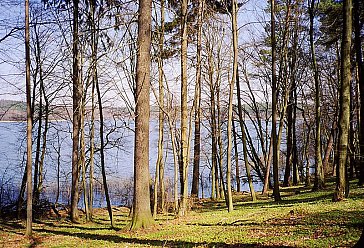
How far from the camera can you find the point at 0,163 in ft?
109

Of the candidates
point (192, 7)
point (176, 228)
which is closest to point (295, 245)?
point (176, 228)

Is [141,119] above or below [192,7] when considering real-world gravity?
below

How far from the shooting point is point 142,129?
37.5ft

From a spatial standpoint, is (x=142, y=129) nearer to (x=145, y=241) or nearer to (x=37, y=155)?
(x=145, y=241)

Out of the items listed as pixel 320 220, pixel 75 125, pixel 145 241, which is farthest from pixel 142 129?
pixel 75 125

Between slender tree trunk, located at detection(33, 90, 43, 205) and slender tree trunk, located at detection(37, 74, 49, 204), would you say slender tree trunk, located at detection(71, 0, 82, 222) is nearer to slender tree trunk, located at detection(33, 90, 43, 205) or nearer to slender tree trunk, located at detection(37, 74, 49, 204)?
slender tree trunk, located at detection(33, 90, 43, 205)

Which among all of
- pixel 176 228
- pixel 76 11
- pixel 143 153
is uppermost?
pixel 76 11

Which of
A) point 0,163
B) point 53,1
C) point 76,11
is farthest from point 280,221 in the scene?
point 0,163

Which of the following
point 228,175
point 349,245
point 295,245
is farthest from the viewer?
point 228,175

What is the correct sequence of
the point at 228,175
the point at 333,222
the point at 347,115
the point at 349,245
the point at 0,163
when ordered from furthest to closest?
the point at 0,163
the point at 228,175
the point at 347,115
the point at 333,222
the point at 349,245

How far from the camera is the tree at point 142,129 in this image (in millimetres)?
11359

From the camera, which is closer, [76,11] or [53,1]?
[76,11]

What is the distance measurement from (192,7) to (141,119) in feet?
26.5

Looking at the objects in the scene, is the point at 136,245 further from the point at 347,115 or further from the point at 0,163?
the point at 0,163
